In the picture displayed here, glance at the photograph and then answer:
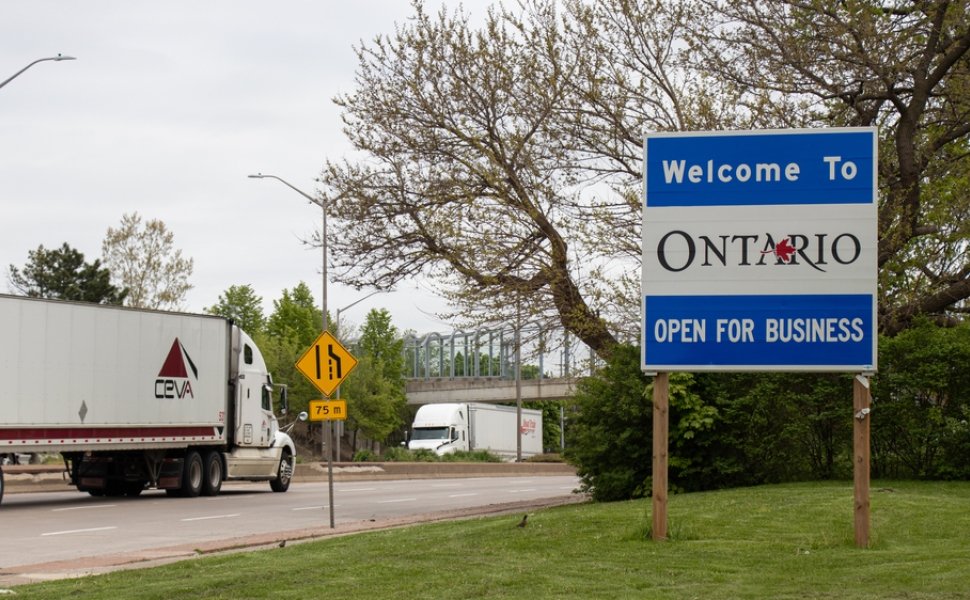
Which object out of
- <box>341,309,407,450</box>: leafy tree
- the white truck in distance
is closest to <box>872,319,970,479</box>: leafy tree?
the white truck in distance

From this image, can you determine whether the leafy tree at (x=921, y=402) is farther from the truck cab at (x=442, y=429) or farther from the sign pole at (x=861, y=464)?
the truck cab at (x=442, y=429)

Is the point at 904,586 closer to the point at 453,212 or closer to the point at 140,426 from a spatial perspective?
the point at 453,212

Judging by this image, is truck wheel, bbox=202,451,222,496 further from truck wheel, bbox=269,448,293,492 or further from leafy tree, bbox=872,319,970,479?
leafy tree, bbox=872,319,970,479

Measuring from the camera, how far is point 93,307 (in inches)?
1056

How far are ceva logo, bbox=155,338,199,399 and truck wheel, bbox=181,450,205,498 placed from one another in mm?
1681

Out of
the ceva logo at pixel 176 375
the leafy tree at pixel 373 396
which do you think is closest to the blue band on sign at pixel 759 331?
the ceva logo at pixel 176 375

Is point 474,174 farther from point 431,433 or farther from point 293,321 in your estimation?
point 293,321

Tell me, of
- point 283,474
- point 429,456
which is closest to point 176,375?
point 283,474

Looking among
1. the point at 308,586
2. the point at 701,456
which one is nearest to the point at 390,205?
the point at 701,456

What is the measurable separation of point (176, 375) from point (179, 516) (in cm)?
623

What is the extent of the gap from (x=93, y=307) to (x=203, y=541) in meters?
10.2

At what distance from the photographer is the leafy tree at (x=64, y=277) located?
71250mm

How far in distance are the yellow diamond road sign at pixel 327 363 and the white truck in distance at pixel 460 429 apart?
141ft

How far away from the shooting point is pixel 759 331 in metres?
12.8
